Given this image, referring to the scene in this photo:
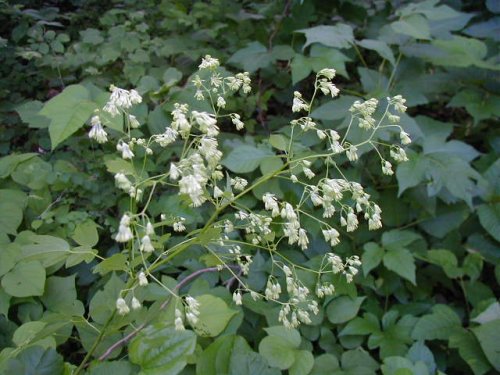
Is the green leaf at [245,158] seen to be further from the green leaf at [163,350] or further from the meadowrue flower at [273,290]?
the green leaf at [163,350]

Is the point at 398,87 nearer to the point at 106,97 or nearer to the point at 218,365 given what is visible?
the point at 106,97

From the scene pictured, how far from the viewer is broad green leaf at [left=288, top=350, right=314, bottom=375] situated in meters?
1.70

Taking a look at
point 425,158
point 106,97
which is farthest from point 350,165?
point 106,97

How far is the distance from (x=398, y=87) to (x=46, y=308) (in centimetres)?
209

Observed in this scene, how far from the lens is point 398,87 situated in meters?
2.54

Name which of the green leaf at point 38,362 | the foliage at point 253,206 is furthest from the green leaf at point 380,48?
the green leaf at point 38,362

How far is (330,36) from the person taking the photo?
7.75 ft

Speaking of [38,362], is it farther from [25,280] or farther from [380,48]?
[380,48]

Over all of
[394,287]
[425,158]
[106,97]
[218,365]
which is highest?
[106,97]

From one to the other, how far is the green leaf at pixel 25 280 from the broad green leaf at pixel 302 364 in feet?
3.23

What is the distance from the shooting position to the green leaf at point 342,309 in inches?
79.0

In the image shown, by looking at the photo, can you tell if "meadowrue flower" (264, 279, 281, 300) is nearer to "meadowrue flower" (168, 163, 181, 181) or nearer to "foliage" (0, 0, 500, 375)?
"foliage" (0, 0, 500, 375)

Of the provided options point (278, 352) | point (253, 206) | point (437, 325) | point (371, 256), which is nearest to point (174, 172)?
point (278, 352)

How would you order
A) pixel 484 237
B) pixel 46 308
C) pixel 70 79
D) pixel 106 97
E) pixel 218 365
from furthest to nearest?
pixel 70 79 → pixel 484 237 → pixel 106 97 → pixel 46 308 → pixel 218 365
